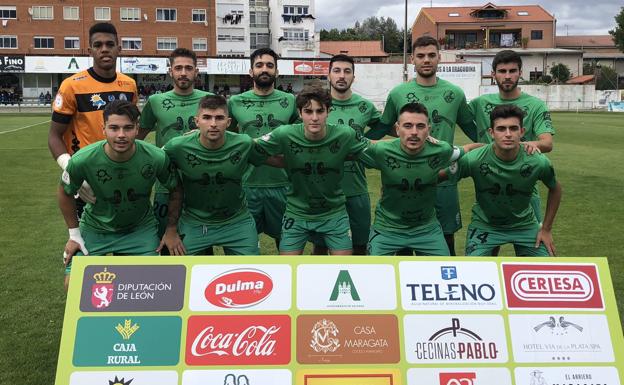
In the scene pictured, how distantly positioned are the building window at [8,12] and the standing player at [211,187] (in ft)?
197

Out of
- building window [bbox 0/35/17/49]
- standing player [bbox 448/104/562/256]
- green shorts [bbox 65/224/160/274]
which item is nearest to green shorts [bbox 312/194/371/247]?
standing player [bbox 448/104/562/256]

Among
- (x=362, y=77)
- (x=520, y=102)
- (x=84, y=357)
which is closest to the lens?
(x=84, y=357)

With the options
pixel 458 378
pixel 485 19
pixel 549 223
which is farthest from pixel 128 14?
Result: pixel 458 378

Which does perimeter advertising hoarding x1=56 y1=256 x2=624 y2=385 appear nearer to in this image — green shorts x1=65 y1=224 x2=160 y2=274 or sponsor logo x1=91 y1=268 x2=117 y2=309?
sponsor logo x1=91 y1=268 x2=117 y2=309

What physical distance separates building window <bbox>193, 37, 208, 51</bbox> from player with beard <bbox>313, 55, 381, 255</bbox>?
2219 inches

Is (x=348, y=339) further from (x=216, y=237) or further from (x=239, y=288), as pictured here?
(x=216, y=237)

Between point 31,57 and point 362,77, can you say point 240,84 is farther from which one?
point 31,57

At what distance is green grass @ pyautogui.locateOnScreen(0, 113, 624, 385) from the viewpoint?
506 cm

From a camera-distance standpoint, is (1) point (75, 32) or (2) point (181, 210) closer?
(2) point (181, 210)

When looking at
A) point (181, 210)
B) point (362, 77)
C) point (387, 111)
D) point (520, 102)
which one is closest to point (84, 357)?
point (181, 210)

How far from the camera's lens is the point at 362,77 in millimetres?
52000

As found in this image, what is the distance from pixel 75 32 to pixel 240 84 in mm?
17210

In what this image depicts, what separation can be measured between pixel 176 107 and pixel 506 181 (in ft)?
9.86

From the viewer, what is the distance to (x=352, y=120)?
589 cm
